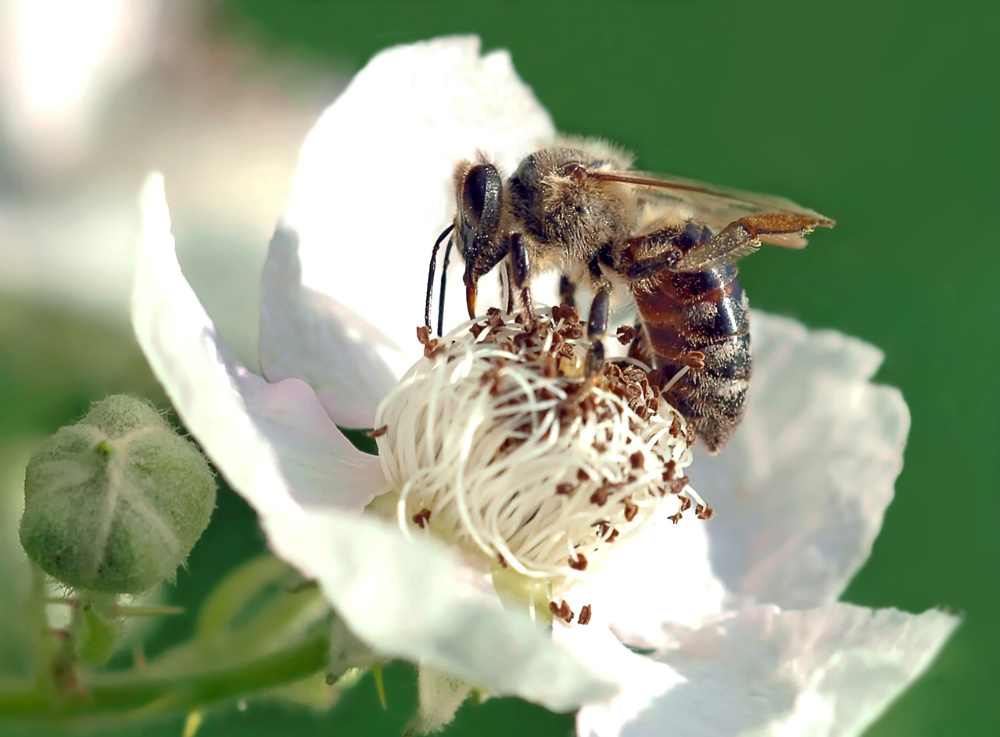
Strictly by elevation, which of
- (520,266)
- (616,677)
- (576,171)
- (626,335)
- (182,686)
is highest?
(576,171)

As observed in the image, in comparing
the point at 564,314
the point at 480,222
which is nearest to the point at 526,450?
the point at 564,314

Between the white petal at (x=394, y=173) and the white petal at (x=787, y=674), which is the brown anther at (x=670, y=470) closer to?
the white petal at (x=787, y=674)

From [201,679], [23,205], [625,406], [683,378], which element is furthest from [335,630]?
[23,205]

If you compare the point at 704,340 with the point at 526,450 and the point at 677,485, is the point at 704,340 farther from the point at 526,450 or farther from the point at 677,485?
the point at 526,450

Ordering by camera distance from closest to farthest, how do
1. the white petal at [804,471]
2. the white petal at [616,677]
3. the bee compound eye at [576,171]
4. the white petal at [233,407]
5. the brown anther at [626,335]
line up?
the white petal at [233,407], the white petal at [616,677], the bee compound eye at [576,171], the brown anther at [626,335], the white petal at [804,471]

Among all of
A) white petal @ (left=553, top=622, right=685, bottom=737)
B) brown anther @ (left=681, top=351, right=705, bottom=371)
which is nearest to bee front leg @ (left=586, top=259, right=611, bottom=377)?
brown anther @ (left=681, top=351, right=705, bottom=371)

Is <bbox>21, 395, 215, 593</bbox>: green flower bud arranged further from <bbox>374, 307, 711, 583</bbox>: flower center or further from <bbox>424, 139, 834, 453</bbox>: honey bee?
<bbox>424, 139, 834, 453</bbox>: honey bee

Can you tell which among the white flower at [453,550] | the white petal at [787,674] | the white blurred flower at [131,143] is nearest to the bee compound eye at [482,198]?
the white flower at [453,550]
